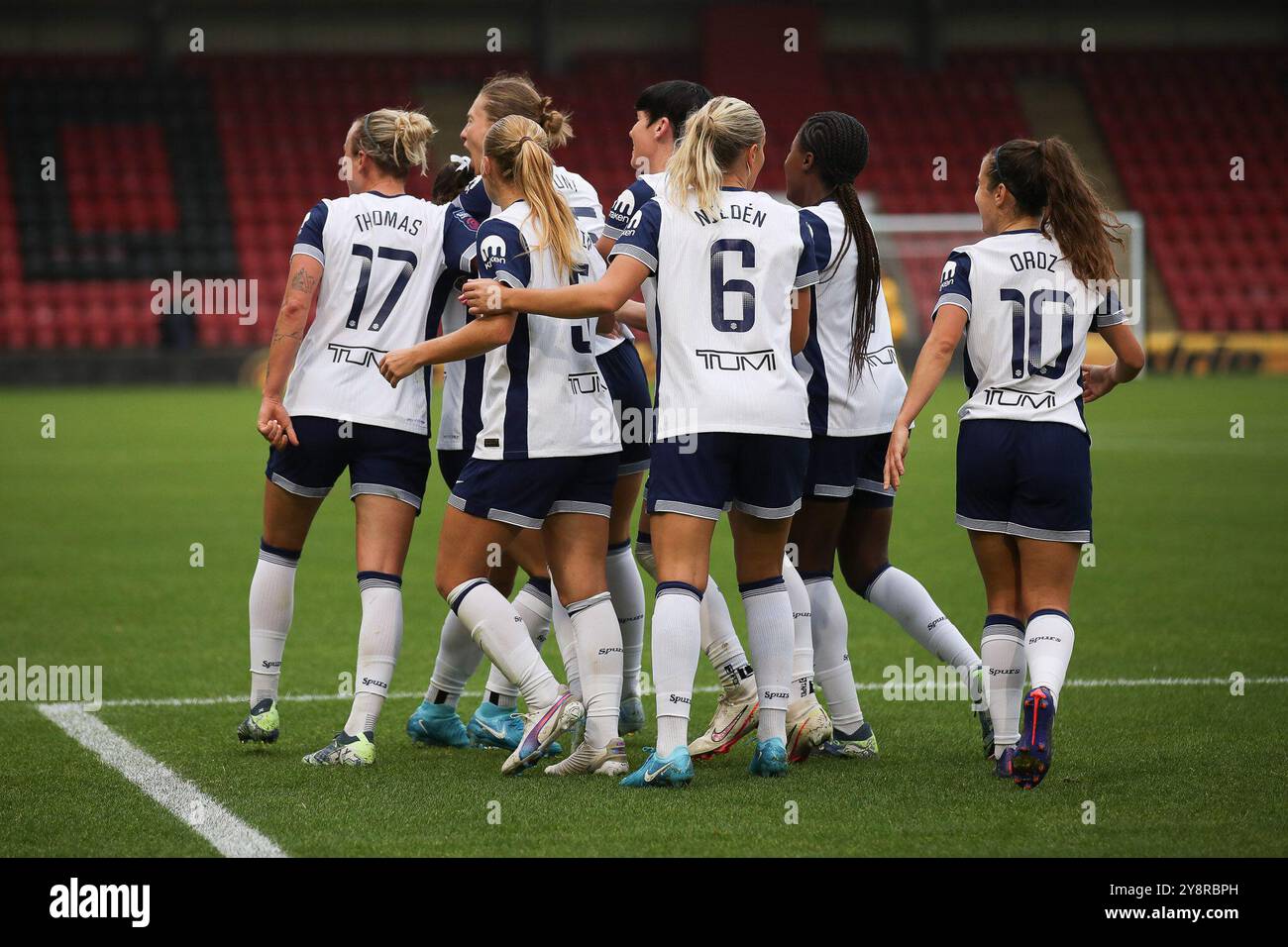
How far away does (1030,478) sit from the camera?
4699mm

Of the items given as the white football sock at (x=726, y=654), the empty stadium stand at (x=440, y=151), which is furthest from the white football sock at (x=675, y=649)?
the empty stadium stand at (x=440, y=151)

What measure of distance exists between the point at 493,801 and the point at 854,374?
5.89 feet

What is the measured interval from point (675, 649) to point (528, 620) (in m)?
1.23

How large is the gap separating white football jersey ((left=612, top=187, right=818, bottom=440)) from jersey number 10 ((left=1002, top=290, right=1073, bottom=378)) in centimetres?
67

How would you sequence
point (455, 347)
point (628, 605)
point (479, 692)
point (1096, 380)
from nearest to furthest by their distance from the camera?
point (455, 347) < point (1096, 380) < point (628, 605) < point (479, 692)

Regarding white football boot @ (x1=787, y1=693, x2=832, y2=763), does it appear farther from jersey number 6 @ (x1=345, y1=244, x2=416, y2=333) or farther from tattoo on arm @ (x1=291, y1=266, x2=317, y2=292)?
tattoo on arm @ (x1=291, y1=266, x2=317, y2=292)

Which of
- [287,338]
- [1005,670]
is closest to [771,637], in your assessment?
[1005,670]

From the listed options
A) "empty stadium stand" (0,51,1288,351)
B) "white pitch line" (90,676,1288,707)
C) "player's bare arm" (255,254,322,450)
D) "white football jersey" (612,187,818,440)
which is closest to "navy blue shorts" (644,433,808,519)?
"white football jersey" (612,187,818,440)

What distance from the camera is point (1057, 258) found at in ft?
15.7

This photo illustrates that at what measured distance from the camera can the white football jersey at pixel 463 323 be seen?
5.04 meters

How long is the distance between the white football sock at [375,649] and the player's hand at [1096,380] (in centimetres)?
227

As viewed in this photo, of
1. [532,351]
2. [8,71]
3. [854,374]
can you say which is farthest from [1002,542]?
[8,71]

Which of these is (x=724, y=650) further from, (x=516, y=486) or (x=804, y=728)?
(x=516, y=486)

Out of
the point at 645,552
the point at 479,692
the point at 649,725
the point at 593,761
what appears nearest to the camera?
the point at 593,761
